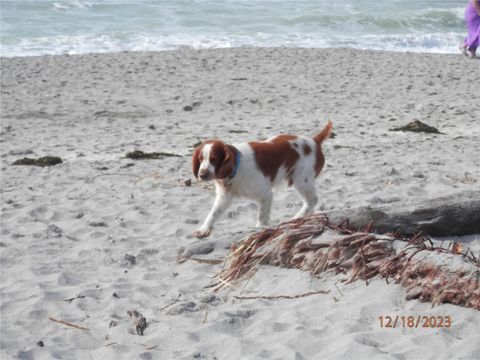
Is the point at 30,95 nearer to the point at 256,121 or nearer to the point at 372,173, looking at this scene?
the point at 256,121

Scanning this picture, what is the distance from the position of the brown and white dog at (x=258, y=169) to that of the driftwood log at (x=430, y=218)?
1.00 metres

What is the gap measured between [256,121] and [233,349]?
295 inches

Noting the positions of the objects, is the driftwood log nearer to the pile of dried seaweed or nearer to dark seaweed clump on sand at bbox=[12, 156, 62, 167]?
the pile of dried seaweed

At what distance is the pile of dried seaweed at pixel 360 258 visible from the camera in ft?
11.6

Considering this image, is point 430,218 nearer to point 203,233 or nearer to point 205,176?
point 205,176

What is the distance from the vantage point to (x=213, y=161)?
4.85m

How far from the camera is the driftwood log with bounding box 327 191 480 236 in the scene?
436cm

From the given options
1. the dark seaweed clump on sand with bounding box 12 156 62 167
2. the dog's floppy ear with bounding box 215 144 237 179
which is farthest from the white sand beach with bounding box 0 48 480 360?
the dog's floppy ear with bounding box 215 144 237 179

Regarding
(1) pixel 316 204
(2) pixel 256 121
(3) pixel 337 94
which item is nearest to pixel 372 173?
(1) pixel 316 204

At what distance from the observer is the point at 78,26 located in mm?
24297

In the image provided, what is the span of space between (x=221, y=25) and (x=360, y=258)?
74.4ft

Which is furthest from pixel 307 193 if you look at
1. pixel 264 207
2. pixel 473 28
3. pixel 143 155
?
pixel 473 28

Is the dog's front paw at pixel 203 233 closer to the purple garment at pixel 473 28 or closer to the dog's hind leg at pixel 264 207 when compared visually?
the dog's hind leg at pixel 264 207
